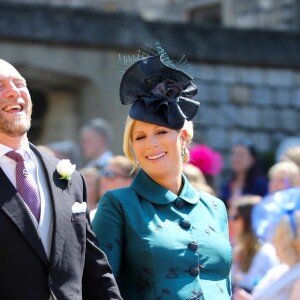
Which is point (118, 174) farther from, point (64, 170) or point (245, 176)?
point (245, 176)

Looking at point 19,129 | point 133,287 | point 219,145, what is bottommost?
point 219,145

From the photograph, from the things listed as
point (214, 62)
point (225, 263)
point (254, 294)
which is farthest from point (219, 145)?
point (225, 263)

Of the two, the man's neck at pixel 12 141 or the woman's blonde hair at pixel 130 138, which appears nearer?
the man's neck at pixel 12 141

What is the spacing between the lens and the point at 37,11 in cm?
1302

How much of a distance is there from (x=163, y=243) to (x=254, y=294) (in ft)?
4.29

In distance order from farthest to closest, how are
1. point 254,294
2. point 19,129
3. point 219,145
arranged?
1. point 219,145
2. point 254,294
3. point 19,129

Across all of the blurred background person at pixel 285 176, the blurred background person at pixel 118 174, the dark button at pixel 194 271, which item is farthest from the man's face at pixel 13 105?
the blurred background person at pixel 285 176

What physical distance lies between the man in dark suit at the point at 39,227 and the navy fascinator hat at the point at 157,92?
1.40ft

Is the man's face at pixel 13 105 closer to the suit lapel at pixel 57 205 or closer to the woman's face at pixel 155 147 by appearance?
the suit lapel at pixel 57 205

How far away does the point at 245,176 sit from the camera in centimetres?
1036

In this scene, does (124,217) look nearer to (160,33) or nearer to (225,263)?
(225,263)

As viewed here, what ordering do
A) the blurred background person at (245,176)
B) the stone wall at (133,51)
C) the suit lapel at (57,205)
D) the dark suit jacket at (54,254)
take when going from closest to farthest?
the dark suit jacket at (54,254)
the suit lapel at (57,205)
the blurred background person at (245,176)
the stone wall at (133,51)

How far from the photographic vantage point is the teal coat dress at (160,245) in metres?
4.82

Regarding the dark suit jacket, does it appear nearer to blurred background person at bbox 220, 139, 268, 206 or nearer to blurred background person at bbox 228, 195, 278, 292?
blurred background person at bbox 228, 195, 278, 292
